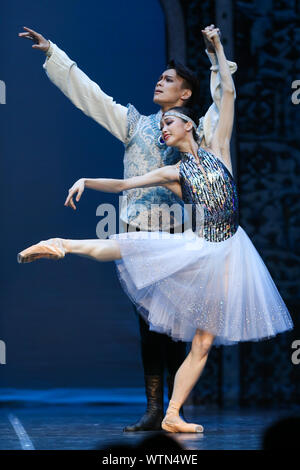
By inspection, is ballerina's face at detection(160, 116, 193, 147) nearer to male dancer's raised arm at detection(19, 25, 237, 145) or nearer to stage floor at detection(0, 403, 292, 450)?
male dancer's raised arm at detection(19, 25, 237, 145)


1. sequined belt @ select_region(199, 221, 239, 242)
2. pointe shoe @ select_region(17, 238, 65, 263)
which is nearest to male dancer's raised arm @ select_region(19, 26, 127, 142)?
sequined belt @ select_region(199, 221, 239, 242)

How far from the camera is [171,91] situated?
373 centimetres

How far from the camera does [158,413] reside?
3.55 m

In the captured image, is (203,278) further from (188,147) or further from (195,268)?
(188,147)

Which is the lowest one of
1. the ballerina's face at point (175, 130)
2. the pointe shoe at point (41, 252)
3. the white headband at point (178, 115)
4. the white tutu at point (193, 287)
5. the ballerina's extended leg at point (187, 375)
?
the ballerina's extended leg at point (187, 375)

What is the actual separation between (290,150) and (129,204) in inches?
53.7

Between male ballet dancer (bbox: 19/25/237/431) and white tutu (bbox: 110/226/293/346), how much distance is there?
341 millimetres

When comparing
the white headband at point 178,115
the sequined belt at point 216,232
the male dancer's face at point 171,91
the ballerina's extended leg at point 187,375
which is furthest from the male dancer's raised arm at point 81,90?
the ballerina's extended leg at point 187,375

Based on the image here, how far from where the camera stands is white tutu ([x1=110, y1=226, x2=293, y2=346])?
10.7ft

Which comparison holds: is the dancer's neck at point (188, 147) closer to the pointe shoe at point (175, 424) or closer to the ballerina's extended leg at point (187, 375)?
the ballerina's extended leg at point (187, 375)

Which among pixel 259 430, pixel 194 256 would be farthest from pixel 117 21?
pixel 259 430

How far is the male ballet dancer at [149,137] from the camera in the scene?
3.64m

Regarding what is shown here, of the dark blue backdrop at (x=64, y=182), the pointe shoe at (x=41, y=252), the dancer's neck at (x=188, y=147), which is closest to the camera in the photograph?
the pointe shoe at (x=41, y=252)

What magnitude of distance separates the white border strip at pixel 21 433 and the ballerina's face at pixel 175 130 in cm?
132
